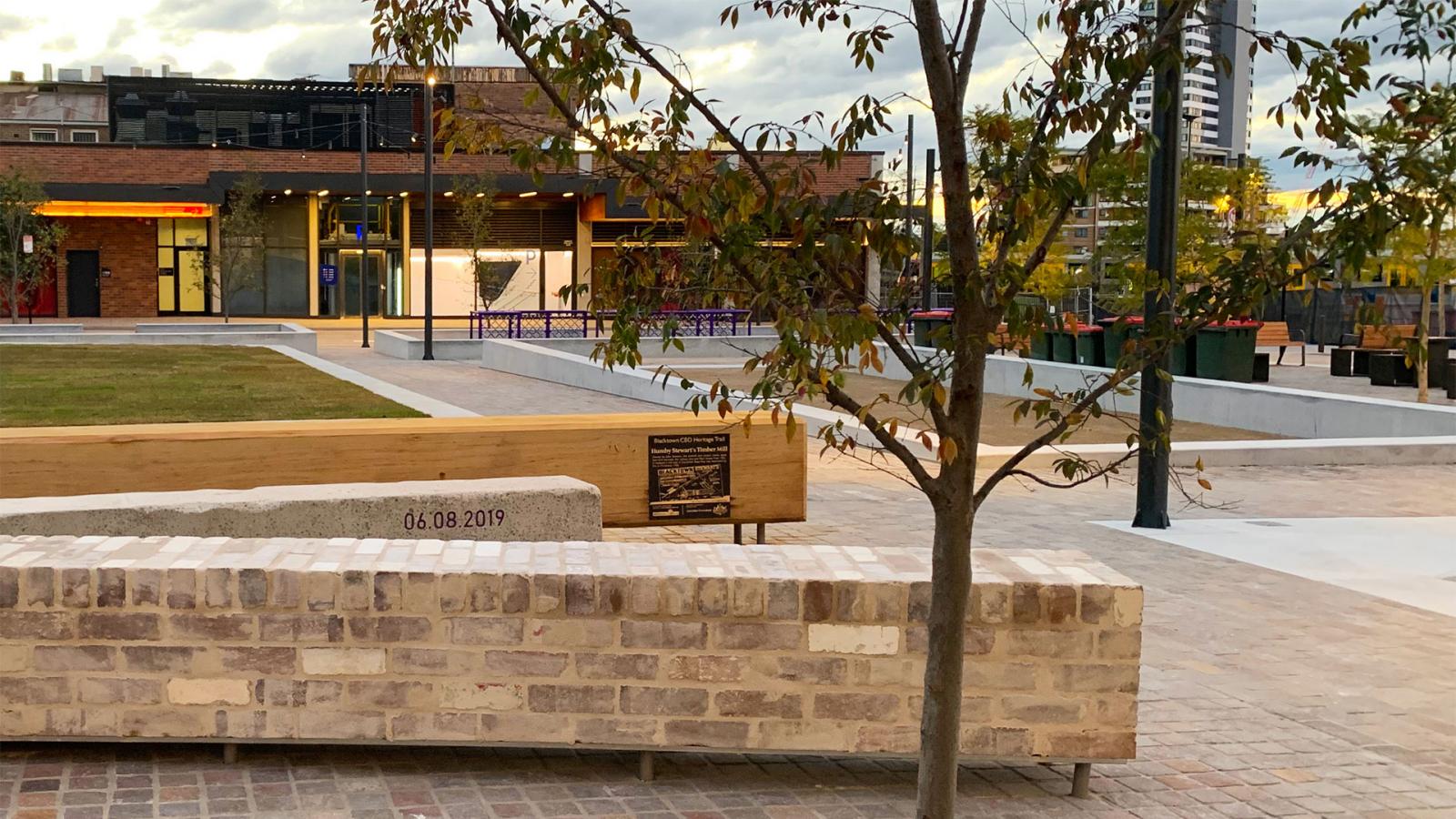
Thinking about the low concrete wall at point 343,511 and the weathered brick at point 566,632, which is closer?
the weathered brick at point 566,632

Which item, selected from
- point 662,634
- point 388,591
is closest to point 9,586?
point 388,591

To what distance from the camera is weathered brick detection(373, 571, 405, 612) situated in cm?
520

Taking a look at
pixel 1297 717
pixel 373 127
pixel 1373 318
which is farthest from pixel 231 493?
pixel 373 127

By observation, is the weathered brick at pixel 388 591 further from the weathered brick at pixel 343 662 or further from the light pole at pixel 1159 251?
the light pole at pixel 1159 251

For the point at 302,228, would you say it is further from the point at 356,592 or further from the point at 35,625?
the point at 356,592

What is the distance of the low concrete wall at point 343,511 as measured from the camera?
7.17 m

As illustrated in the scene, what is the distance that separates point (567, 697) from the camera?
5.25 meters

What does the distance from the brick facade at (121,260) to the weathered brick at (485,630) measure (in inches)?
2059

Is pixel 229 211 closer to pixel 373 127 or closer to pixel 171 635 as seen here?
pixel 373 127

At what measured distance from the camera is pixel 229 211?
53.2 meters

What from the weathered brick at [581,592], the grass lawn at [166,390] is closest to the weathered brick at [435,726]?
the weathered brick at [581,592]

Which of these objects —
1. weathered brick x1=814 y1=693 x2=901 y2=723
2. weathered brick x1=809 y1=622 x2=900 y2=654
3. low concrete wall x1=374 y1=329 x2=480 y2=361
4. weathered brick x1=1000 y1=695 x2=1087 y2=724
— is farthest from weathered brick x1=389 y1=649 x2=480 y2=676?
low concrete wall x1=374 y1=329 x2=480 y2=361

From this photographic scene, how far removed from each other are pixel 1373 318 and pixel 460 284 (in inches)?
2134

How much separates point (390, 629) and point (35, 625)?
3.88ft
